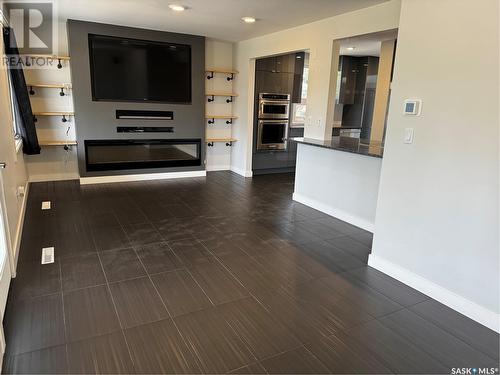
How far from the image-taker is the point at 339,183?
4152 millimetres

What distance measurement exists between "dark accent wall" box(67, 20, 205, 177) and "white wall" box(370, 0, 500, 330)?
13.0ft

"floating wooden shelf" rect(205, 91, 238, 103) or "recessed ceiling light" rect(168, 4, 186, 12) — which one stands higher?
"recessed ceiling light" rect(168, 4, 186, 12)

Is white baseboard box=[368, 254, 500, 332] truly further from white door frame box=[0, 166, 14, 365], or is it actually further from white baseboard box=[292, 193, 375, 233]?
white door frame box=[0, 166, 14, 365]

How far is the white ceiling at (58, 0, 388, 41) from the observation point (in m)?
3.62

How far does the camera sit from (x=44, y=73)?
5.08 meters

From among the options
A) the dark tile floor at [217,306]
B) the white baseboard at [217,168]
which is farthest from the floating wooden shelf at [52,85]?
the white baseboard at [217,168]

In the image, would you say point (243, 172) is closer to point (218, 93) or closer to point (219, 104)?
point (219, 104)

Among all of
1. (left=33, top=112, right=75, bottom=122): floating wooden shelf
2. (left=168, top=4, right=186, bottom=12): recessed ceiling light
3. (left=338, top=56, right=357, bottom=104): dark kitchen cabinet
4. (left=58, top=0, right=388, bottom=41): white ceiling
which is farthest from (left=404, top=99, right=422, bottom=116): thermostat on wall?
(left=338, top=56, right=357, bottom=104): dark kitchen cabinet

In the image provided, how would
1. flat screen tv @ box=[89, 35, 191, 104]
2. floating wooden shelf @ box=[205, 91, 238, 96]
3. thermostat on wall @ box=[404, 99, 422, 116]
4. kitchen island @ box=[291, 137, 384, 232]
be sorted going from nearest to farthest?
thermostat on wall @ box=[404, 99, 422, 116] → kitchen island @ box=[291, 137, 384, 232] → flat screen tv @ box=[89, 35, 191, 104] → floating wooden shelf @ box=[205, 91, 238, 96]

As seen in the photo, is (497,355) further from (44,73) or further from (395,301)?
(44,73)

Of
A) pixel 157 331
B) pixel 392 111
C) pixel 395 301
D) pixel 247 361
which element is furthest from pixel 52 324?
pixel 392 111

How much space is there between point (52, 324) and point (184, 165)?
431cm

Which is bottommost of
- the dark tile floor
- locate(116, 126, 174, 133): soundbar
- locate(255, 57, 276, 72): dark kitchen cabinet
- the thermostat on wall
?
the dark tile floor

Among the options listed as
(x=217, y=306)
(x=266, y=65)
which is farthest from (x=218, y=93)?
(x=217, y=306)
